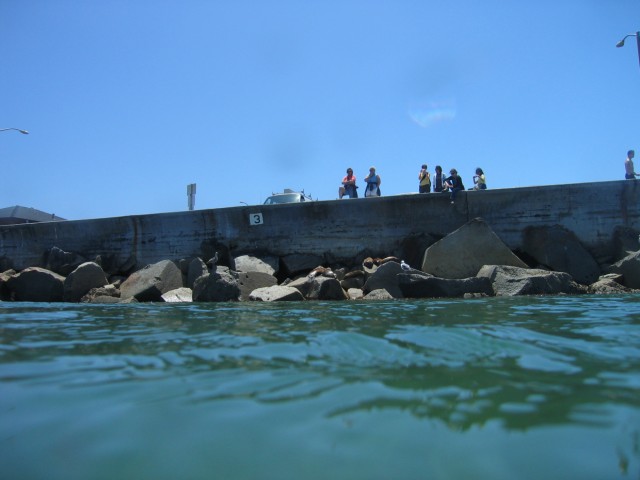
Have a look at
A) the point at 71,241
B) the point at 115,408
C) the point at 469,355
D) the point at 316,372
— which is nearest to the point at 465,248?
the point at 469,355

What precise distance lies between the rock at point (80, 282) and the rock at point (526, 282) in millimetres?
8321

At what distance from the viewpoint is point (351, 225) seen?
11695mm

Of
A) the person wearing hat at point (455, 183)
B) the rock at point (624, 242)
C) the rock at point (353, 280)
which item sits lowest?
the rock at point (353, 280)

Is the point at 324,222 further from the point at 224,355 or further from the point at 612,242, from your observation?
the point at 224,355

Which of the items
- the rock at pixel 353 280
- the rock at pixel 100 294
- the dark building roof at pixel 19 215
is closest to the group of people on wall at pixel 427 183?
the rock at pixel 353 280

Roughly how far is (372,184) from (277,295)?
547 cm

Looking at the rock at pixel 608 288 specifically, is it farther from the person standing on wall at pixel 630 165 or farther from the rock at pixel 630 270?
the person standing on wall at pixel 630 165

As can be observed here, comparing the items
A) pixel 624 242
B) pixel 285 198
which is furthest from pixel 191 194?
pixel 624 242

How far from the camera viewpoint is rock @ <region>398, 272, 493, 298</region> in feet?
29.4

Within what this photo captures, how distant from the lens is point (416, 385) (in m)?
2.54

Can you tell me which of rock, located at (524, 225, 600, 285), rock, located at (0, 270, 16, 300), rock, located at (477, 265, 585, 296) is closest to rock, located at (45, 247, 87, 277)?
rock, located at (0, 270, 16, 300)

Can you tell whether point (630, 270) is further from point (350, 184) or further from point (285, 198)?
point (285, 198)

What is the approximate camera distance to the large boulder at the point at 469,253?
9.93 meters

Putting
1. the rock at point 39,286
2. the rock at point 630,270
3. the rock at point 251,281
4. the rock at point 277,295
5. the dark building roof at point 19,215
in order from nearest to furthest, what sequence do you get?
1. the rock at point 277,295
2. the rock at point 630,270
3. the rock at point 251,281
4. the rock at point 39,286
5. the dark building roof at point 19,215
